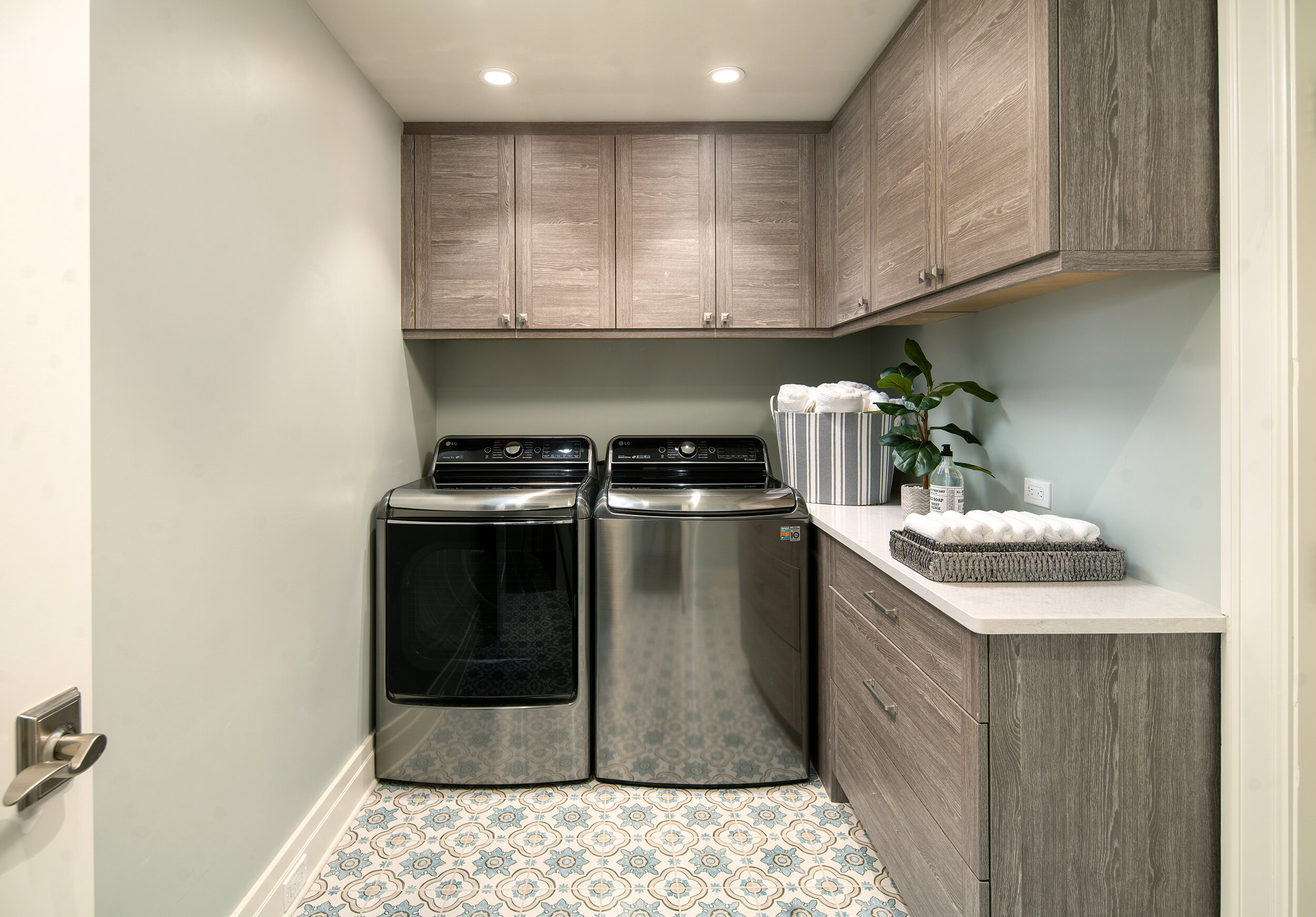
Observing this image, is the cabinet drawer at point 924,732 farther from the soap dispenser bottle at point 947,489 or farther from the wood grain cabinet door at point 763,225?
the wood grain cabinet door at point 763,225

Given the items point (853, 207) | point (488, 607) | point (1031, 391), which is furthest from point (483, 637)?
point (853, 207)

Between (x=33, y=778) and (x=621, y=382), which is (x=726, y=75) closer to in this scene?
(x=621, y=382)

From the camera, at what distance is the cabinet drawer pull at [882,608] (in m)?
1.45

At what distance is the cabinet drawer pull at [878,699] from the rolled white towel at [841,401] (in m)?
0.94

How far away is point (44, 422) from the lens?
0.63 metres

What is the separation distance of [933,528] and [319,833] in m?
1.79

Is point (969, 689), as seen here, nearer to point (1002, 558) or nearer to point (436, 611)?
point (1002, 558)

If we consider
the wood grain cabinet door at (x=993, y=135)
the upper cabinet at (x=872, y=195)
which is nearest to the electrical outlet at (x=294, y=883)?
the upper cabinet at (x=872, y=195)

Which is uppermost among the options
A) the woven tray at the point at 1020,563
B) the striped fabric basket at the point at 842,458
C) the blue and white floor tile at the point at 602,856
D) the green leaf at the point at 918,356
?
the green leaf at the point at 918,356

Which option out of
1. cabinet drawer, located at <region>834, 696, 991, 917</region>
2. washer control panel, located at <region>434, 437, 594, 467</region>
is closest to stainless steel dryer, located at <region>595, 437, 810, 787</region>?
cabinet drawer, located at <region>834, 696, 991, 917</region>

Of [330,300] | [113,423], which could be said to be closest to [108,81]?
[113,423]

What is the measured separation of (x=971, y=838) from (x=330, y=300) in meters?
2.00

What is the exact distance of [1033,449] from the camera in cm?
173

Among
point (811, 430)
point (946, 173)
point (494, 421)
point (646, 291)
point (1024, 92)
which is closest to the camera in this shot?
point (1024, 92)
